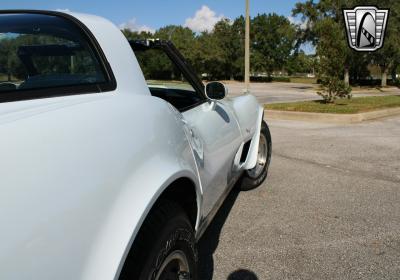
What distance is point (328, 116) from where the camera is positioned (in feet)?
37.5

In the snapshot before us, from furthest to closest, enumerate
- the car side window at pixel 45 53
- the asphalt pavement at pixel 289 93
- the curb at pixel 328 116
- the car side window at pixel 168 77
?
the asphalt pavement at pixel 289 93
the curb at pixel 328 116
the car side window at pixel 168 77
the car side window at pixel 45 53

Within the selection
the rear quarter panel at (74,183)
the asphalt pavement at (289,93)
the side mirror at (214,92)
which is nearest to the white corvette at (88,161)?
the rear quarter panel at (74,183)

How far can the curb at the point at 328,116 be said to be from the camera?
36.8 feet

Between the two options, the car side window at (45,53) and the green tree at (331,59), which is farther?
the green tree at (331,59)

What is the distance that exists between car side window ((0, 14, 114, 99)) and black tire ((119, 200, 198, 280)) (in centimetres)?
64

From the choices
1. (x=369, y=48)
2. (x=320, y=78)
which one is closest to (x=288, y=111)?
(x=320, y=78)

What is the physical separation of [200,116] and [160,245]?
135 cm

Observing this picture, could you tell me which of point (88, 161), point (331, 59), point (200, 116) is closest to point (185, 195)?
point (200, 116)

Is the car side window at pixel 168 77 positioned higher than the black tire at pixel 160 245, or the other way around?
the car side window at pixel 168 77

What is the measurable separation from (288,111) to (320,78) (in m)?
3.25

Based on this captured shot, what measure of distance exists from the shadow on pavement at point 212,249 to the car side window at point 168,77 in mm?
1103

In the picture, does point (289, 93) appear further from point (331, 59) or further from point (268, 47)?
point (268, 47)

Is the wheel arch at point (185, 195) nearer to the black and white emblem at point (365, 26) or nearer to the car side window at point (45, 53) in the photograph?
the car side window at point (45, 53)

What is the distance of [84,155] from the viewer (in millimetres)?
1351
